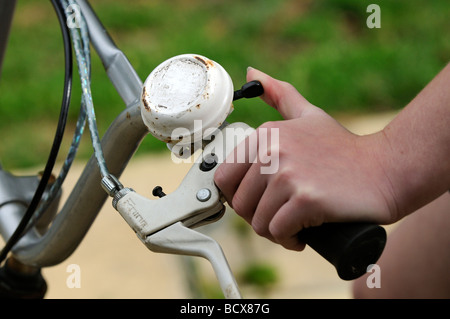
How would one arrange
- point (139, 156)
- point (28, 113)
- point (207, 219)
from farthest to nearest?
point (28, 113)
point (139, 156)
point (207, 219)

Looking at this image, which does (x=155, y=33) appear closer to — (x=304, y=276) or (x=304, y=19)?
(x=304, y=19)

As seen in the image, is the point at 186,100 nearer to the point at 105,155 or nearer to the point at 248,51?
the point at 105,155

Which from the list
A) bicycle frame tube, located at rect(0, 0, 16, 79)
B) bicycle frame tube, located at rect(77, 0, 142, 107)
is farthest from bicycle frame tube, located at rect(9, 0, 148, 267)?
bicycle frame tube, located at rect(0, 0, 16, 79)

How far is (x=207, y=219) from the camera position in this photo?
97 centimetres

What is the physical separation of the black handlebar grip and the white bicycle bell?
8.6 inches

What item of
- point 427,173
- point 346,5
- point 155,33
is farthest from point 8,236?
point 346,5

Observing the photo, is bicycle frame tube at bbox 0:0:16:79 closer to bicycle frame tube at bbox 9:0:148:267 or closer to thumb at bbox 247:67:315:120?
bicycle frame tube at bbox 9:0:148:267

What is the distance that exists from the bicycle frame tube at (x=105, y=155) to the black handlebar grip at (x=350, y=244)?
1.20ft

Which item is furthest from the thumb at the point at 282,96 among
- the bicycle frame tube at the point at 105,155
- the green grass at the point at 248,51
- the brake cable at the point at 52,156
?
the green grass at the point at 248,51

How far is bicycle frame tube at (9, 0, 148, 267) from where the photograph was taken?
1.10 meters

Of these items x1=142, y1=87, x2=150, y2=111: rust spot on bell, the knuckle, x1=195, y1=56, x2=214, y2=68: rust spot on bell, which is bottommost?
the knuckle

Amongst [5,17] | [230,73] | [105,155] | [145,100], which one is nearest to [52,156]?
[105,155]

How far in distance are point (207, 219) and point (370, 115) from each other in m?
2.41

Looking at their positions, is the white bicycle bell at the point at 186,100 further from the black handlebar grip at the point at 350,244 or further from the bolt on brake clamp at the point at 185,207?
the black handlebar grip at the point at 350,244
